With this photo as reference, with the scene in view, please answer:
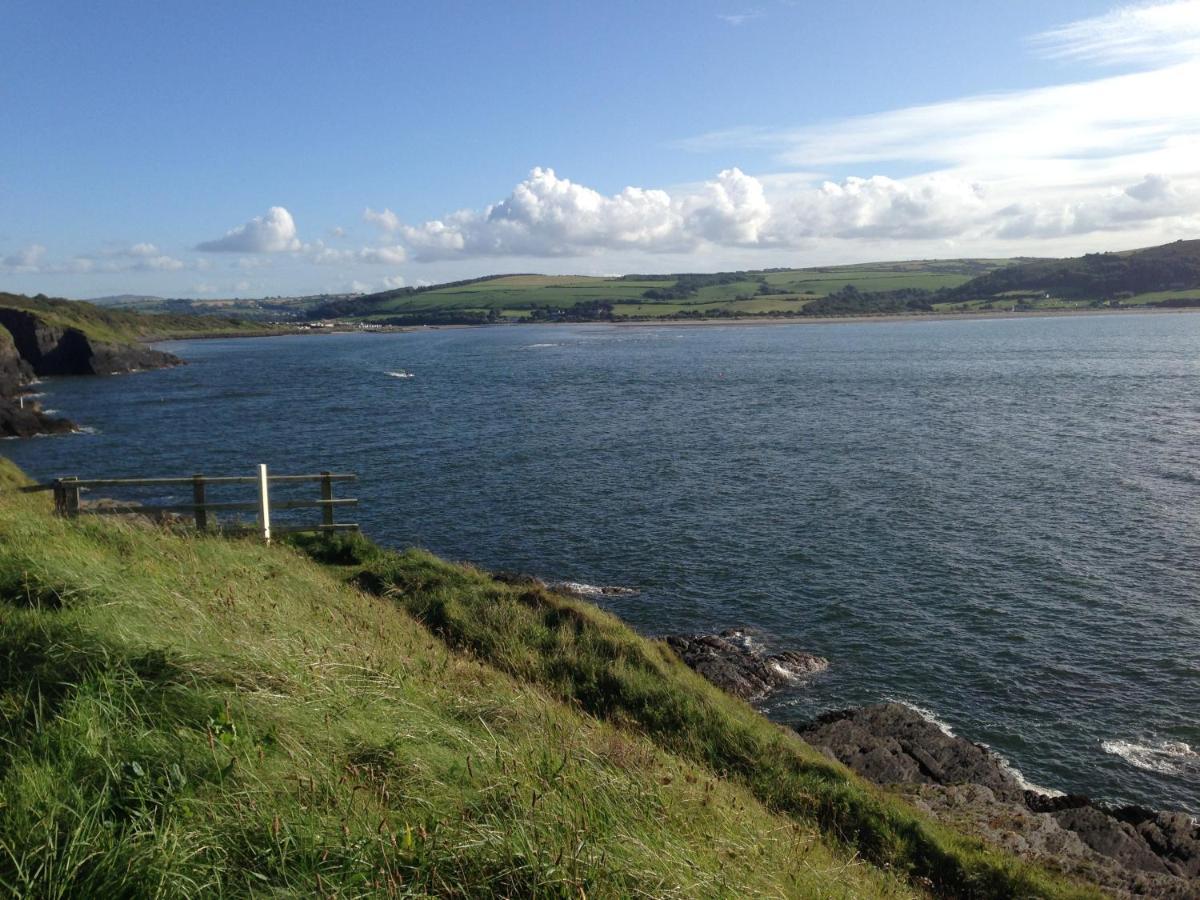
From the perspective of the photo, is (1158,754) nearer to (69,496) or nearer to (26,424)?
(69,496)

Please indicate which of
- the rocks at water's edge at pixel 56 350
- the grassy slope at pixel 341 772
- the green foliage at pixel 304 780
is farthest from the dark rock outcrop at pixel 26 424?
the green foliage at pixel 304 780

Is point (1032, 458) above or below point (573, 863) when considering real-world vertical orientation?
below

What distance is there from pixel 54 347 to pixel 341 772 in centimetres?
11353

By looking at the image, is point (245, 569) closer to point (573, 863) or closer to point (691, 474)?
point (573, 863)

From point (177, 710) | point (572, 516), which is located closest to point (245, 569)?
point (177, 710)

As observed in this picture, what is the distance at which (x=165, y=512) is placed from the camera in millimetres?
19703

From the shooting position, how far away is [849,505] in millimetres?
34688

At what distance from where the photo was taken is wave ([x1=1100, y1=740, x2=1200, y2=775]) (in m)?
16.4

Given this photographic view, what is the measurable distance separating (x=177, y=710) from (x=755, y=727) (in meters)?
8.93

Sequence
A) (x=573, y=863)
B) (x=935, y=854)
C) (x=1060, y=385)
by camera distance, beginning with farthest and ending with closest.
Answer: (x=1060, y=385) → (x=935, y=854) → (x=573, y=863)

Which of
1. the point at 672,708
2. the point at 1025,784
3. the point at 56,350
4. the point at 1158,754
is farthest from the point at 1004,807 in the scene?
the point at 56,350

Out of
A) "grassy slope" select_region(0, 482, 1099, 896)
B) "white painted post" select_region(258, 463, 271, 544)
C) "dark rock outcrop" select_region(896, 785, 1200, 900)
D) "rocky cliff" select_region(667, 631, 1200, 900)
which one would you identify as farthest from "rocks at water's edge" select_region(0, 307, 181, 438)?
"dark rock outcrop" select_region(896, 785, 1200, 900)

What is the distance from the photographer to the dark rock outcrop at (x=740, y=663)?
62.6 ft

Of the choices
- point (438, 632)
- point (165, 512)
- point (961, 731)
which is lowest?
point (961, 731)
